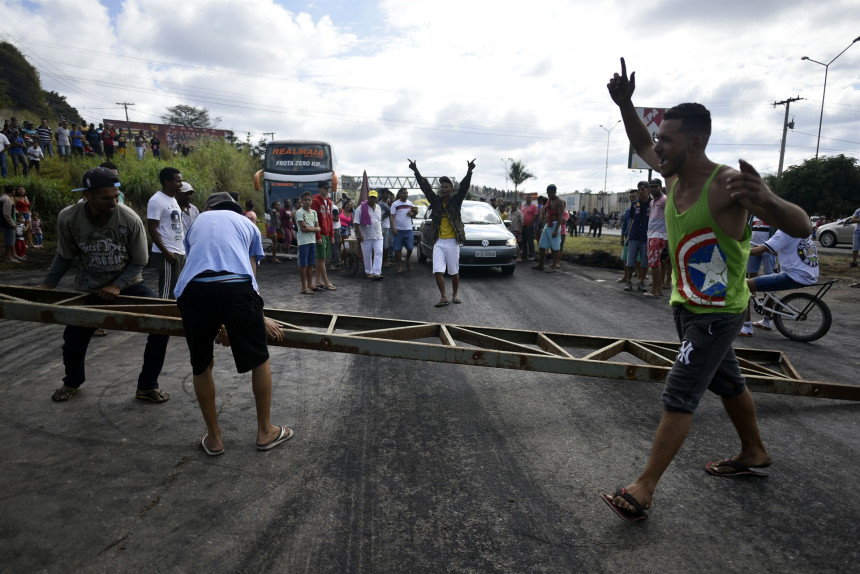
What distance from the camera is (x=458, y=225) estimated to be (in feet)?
27.0

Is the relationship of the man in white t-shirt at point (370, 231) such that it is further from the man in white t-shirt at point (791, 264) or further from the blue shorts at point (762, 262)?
the man in white t-shirt at point (791, 264)

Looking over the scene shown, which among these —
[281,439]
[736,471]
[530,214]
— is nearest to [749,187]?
[736,471]

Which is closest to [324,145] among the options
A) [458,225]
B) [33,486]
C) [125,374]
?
[458,225]

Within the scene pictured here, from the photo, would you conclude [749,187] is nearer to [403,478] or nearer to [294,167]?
[403,478]

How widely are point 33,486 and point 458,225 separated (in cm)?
633

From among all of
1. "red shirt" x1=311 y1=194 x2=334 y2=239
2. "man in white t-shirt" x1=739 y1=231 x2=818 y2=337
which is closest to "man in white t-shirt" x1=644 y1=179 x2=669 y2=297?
"man in white t-shirt" x1=739 y1=231 x2=818 y2=337

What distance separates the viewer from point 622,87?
3.49m

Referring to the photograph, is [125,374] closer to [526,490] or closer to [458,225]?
[526,490]

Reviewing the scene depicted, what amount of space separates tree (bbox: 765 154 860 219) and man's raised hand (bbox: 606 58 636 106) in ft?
107

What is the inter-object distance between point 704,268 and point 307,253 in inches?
301

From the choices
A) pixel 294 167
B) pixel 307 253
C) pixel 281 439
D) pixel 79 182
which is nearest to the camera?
pixel 281 439

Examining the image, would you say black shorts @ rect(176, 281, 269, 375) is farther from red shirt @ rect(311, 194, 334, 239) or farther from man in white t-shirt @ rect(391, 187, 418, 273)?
man in white t-shirt @ rect(391, 187, 418, 273)

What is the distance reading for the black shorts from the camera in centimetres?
312

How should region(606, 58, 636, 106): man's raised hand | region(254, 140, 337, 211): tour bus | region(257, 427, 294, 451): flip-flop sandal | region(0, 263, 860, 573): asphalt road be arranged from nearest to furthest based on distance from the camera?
region(0, 263, 860, 573): asphalt road
region(257, 427, 294, 451): flip-flop sandal
region(606, 58, 636, 106): man's raised hand
region(254, 140, 337, 211): tour bus
